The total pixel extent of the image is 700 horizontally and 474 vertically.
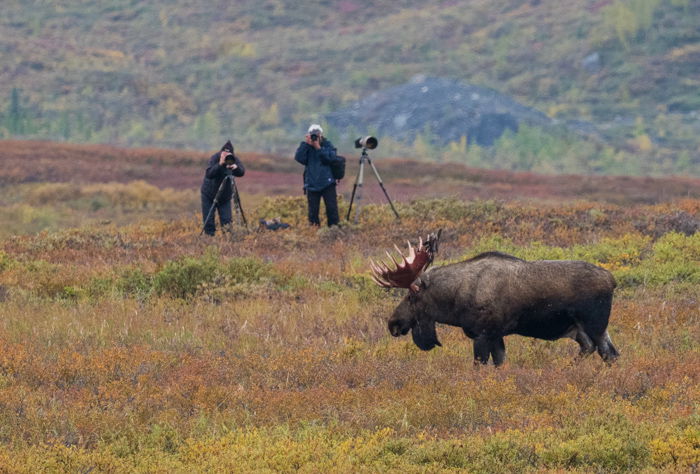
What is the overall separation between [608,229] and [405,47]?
81123mm

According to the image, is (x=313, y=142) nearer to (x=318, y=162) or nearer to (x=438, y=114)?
(x=318, y=162)

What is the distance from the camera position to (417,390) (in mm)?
8766

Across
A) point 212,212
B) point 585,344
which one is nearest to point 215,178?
point 212,212

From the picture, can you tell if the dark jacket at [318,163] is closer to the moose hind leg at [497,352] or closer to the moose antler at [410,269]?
the moose antler at [410,269]

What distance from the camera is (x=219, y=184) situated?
20.7 m

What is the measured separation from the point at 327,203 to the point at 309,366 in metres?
11.4

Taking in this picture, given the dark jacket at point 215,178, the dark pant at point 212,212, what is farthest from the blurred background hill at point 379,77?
the dark jacket at point 215,178

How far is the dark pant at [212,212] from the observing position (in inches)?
806

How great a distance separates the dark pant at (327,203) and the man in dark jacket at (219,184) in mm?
1588

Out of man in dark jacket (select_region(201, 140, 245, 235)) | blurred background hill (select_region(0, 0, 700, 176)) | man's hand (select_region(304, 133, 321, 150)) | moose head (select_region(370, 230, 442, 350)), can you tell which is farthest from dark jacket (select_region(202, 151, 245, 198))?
blurred background hill (select_region(0, 0, 700, 176))

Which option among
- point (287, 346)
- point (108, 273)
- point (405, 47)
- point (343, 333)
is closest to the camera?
point (287, 346)

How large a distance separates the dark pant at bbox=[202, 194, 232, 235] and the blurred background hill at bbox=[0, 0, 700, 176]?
1599 inches

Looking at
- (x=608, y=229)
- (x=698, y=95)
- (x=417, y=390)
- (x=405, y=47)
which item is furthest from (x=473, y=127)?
(x=417, y=390)

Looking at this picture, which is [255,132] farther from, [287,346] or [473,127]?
[287,346]
